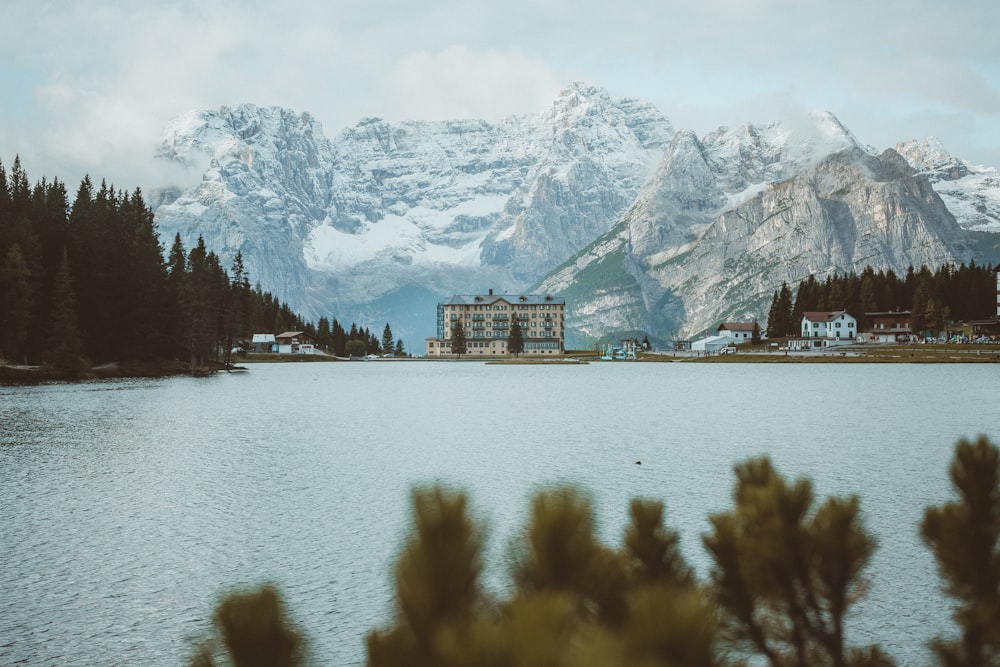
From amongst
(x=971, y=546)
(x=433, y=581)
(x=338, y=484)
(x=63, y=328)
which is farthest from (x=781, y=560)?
(x=63, y=328)

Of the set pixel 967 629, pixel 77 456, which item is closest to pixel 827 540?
pixel 967 629

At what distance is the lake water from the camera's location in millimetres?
21438

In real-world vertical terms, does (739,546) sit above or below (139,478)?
above

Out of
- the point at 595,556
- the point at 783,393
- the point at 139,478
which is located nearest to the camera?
the point at 595,556

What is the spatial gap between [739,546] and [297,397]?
104831 millimetres

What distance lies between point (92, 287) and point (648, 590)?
142 meters

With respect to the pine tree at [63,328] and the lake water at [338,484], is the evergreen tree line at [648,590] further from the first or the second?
the pine tree at [63,328]

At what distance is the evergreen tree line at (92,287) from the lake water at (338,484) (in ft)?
56.9

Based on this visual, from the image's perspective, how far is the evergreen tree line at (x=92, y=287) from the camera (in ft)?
378

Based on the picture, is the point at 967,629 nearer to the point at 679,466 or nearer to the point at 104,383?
the point at 679,466

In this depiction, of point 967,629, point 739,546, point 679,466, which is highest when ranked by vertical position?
point 739,546

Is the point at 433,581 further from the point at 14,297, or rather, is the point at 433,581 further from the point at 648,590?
the point at 14,297

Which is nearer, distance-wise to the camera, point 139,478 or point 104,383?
point 139,478

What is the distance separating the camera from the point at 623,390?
122 meters
